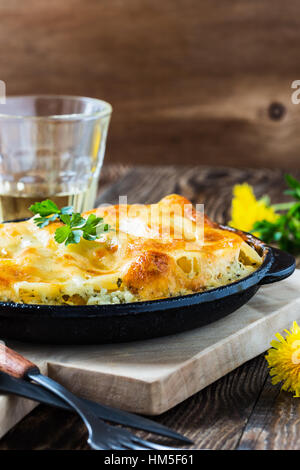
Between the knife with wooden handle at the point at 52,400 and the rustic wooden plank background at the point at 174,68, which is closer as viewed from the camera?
the knife with wooden handle at the point at 52,400

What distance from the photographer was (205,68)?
14.5ft

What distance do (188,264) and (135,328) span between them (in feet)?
0.67

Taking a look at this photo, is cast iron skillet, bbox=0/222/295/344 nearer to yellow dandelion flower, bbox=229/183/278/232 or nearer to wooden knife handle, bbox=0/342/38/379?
wooden knife handle, bbox=0/342/38/379

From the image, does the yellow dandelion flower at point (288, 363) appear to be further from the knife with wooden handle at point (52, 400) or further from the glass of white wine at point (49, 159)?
the glass of white wine at point (49, 159)

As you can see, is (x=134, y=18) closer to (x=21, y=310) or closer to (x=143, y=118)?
(x=143, y=118)

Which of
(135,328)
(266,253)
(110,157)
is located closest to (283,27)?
(110,157)

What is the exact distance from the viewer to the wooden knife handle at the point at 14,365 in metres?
1.44

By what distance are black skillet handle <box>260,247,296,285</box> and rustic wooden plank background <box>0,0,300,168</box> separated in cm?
267

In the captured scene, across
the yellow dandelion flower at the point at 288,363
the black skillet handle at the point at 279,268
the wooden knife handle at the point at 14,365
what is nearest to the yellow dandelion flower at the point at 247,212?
the black skillet handle at the point at 279,268

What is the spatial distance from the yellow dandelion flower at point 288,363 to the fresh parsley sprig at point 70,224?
1.72 feet

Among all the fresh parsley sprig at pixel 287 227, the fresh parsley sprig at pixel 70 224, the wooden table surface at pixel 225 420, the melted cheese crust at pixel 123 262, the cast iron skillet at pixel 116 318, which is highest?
the fresh parsley sprig at pixel 70 224

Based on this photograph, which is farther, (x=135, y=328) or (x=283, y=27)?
(x=283, y=27)

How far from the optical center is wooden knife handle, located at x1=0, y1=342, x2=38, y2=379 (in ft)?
4.73

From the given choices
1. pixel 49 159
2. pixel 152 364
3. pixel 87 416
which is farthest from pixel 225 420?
pixel 49 159
